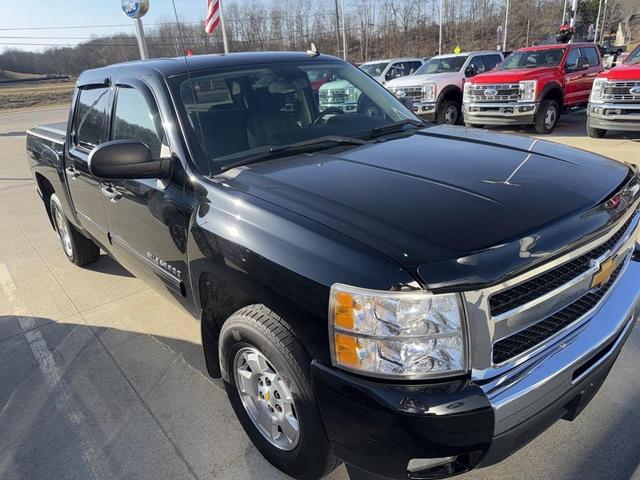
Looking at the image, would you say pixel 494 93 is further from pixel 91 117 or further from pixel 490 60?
pixel 91 117

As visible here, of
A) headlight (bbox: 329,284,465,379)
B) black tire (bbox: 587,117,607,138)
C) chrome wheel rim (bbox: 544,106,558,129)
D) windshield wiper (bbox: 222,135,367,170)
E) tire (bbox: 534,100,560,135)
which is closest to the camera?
headlight (bbox: 329,284,465,379)

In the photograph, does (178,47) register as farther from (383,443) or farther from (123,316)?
(383,443)

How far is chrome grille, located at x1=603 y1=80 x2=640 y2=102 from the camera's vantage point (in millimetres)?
8523

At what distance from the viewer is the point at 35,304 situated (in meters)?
4.36

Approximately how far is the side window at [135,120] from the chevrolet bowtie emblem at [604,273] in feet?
7.31

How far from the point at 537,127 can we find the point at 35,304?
10150 millimetres

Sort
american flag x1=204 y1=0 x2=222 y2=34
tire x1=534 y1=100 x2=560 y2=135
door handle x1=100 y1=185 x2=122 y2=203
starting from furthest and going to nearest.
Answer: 1. tire x1=534 y1=100 x2=560 y2=135
2. american flag x1=204 y1=0 x2=222 y2=34
3. door handle x1=100 y1=185 x2=122 y2=203

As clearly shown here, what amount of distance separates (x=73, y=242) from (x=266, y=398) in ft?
11.5

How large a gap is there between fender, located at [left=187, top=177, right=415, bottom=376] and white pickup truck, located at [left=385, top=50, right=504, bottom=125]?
392 inches

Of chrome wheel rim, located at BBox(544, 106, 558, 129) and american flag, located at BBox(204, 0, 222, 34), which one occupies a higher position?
american flag, located at BBox(204, 0, 222, 34)

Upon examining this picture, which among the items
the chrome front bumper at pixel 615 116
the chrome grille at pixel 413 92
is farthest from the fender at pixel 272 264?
the chrome grille at pixel 413 92

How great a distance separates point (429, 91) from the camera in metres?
12.0

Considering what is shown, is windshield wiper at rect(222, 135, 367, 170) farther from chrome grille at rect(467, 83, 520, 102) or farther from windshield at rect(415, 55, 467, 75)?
windshield at rect(415, 55, 467, 75)

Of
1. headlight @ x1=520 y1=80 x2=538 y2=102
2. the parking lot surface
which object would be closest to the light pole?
the parking lot surface
